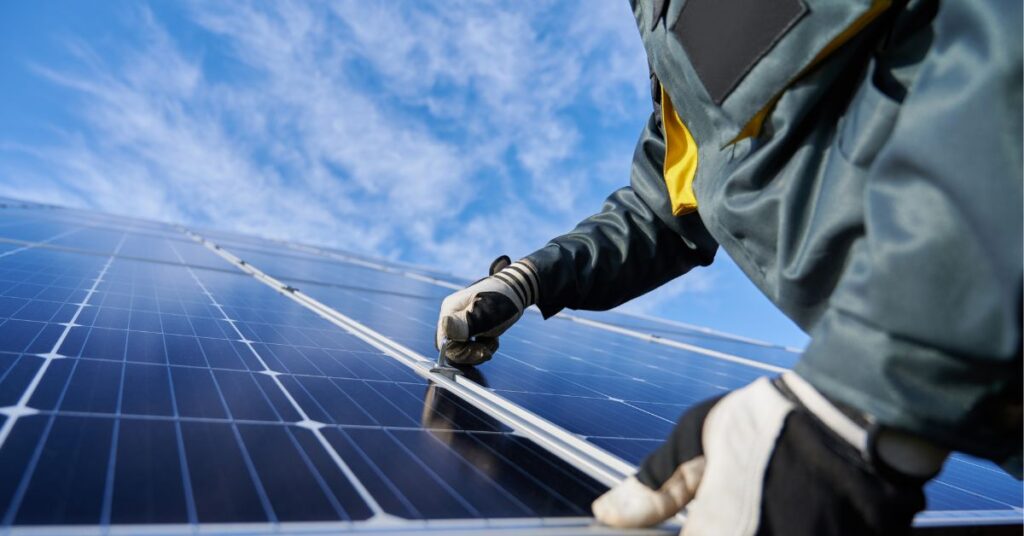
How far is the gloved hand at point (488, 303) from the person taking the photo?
Answer: 8.85ft

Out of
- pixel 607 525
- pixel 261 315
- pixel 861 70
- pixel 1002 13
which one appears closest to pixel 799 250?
pixel 861 70

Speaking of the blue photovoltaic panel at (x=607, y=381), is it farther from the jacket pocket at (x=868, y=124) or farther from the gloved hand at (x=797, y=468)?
the jacket pocket at (x=868, y=124)

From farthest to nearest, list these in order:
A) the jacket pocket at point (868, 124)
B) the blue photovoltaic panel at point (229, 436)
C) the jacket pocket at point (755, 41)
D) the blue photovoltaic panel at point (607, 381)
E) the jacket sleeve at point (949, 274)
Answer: the blue photovoltaic panel at point (607, 381) → the jacket pocket at point (755, 41) → the jacket pocket at point (868, 124) → the blue photovoltaic panel at point (229, 436) → the jacket sleeve at point (949, 274)

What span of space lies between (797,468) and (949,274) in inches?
15.3

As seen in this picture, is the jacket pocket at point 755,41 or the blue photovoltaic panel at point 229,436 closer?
the blue photovoltaic panel at point 229,436

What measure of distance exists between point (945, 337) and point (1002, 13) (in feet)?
1.85

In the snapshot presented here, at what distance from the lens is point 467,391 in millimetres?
2354

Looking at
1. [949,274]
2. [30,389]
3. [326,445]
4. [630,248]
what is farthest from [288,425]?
[630,248]

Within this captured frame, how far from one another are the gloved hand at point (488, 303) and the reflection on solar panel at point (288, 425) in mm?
195

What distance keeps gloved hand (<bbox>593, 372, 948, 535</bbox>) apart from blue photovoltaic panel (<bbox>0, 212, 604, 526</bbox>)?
0.31 metres

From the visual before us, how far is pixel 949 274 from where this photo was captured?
103 cm

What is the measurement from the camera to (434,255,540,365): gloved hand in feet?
8.85

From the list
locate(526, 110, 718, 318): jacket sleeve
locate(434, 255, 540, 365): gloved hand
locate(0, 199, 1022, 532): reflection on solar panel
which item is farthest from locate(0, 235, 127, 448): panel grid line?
locate(526, 110, 718, 318): jacket sleeve

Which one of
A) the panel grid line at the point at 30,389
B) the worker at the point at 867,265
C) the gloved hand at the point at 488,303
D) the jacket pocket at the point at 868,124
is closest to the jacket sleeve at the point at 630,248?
the gloved hand at the point at 488,303
